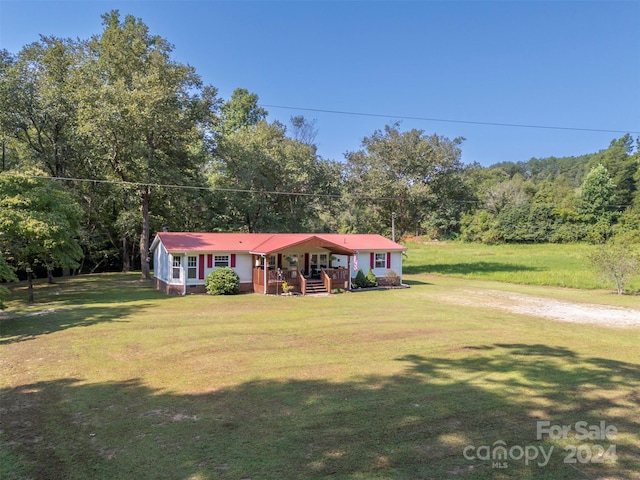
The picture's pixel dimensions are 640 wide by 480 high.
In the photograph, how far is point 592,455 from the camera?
4.62m

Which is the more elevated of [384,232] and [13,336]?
[384,232]

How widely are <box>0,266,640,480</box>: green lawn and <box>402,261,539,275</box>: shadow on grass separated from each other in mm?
19953

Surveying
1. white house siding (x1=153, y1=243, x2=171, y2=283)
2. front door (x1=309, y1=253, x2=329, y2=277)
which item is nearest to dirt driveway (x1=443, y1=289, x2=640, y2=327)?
front door (x1=309, y1=253, x2=329, y2=277)

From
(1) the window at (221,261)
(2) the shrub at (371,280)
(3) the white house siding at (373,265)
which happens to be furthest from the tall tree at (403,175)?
(1) the window at (221,261)

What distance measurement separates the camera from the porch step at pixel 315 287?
21.8m

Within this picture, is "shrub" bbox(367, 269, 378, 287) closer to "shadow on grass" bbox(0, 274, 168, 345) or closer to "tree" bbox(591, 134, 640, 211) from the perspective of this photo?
"shadow on grass" bbox(0, 274, 168, 345)

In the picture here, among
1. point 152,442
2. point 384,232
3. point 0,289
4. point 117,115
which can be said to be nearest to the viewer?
point 152,442

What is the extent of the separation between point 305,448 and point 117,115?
24.6 metres

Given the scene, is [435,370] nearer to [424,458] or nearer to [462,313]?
[424,458]

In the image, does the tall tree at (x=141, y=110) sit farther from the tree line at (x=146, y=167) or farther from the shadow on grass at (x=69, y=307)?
the shadow on grass at (x=69, y=307)

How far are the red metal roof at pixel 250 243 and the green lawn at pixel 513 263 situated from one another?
9.99m

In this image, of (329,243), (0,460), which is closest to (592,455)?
(0,460)

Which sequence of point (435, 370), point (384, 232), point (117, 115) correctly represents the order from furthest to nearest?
point (384, 232) → point (117, 115) → point (435, 370)

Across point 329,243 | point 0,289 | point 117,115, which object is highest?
point 117,115
